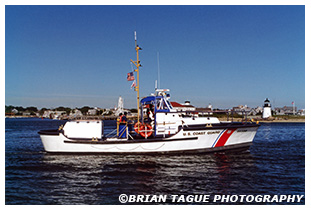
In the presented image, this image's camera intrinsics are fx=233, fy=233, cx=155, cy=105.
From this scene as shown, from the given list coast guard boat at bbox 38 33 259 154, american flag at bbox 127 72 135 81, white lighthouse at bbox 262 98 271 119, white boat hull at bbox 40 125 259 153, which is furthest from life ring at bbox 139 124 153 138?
white lighthouse at bbox 262 98 271 119

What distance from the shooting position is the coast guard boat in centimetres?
1683

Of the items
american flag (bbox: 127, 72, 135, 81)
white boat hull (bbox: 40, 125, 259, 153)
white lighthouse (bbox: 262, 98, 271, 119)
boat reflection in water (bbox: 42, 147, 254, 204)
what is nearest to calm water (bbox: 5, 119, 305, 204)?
boat reflection in water (bbox: 42, 147, 254, 204)

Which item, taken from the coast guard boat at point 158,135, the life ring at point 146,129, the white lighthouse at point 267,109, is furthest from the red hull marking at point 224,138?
the white lighthouse at point 267,109

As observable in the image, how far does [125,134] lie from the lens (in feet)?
59.4

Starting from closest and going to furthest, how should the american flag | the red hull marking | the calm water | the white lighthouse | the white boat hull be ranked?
the calm water → the white boat hull → the red hull marking → the american flag → the white lighthouse

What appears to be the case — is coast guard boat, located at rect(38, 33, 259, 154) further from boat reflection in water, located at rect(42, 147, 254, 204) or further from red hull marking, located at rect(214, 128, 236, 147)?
boat reflection in water, located at rect(42, 147, 254, 204)

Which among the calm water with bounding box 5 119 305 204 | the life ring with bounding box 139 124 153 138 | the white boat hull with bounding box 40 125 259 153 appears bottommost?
the calm water with bounding box 5 119 305 204

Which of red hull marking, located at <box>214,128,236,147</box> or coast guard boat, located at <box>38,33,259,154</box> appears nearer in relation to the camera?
coast guard boat, located at <box>38,33,259,154</box>

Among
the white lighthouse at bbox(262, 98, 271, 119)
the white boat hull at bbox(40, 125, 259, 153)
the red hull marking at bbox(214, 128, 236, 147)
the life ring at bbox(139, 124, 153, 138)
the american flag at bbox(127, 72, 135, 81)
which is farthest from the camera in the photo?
the white lighthouse at bbox(262, 98, 271, 119)

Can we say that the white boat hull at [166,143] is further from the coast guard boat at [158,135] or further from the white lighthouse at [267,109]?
the white lighthouse at [267,109]

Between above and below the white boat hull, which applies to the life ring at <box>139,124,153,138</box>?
above

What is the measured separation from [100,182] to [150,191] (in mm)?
2782

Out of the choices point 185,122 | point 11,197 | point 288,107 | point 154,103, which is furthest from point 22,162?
point 288,107

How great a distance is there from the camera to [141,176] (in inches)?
490
